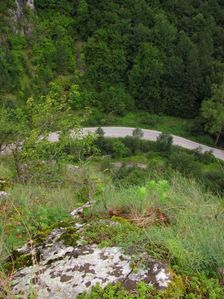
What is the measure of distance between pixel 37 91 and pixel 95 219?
35970 mm

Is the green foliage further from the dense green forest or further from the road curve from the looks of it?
the dense green forest

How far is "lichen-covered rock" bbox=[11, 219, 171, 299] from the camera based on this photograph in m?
3.25

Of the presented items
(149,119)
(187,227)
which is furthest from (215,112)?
(187,227)

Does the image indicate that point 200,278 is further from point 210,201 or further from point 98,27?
point 98,27

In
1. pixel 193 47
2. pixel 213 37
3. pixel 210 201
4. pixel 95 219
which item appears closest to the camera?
pixel 95 219

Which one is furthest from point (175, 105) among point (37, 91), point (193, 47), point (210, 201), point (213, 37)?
point (210, 201)

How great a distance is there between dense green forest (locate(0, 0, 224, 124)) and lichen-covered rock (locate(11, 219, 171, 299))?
36841 millimetres

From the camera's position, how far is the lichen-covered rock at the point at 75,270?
3.25 m

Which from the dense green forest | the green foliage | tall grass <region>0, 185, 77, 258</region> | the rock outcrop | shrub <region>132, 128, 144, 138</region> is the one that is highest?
the rock outcrop

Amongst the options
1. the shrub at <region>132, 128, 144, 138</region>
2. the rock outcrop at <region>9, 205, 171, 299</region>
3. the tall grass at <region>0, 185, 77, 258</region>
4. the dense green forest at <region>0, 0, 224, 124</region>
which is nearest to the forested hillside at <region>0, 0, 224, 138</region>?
the dense green forest at <region>0, 0, 224, 124</region>

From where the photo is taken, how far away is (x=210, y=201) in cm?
464

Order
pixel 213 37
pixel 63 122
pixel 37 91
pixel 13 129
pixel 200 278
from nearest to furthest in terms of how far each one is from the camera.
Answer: pixel 200 278 → pixel 63 122 → pixel 13 129 → pixel 37 91 → pixel 213 37

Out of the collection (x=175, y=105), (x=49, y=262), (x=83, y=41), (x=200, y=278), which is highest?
(x=200, y=278)

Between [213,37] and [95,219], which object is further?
[213,37]
